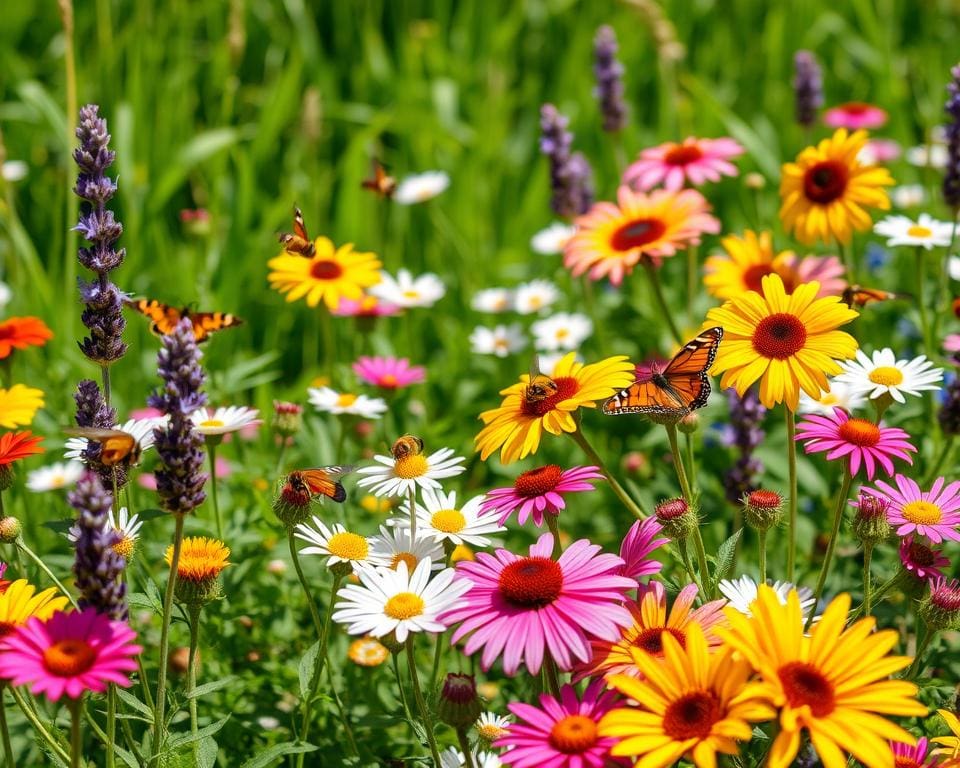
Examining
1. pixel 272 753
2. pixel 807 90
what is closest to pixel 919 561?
pixel 272 753

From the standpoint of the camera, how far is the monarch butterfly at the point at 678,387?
2.04 metres

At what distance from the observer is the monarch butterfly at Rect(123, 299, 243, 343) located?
2.55 m

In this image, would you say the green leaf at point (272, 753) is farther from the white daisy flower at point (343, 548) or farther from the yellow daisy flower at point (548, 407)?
the yellow daisy flower at point (548, 407)

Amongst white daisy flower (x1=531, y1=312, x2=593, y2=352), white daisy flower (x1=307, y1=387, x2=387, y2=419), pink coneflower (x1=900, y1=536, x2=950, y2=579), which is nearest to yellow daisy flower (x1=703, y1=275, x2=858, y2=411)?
pink coneflower (x1=900, y1=536, x2=950, y2=579)

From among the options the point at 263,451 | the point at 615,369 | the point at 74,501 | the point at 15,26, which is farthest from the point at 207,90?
the point at 74,501

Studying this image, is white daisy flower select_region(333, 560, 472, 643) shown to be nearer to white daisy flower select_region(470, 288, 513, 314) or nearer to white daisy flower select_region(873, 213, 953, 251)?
white daisy flower select_region(873, 213, 953, 251)

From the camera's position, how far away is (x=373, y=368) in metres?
3.32

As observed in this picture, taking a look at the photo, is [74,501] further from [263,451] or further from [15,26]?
[15,26]

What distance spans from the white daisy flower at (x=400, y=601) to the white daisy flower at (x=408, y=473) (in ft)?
0.73

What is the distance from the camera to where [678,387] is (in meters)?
2.11

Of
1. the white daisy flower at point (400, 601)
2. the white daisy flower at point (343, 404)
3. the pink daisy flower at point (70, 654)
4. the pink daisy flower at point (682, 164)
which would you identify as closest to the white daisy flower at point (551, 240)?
the pink daisy flower at point (682, 164)

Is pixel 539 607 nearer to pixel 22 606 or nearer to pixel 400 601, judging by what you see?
pixel 400 601

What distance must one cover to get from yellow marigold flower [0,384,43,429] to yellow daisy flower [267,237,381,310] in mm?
903

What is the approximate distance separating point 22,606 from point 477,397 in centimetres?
240
